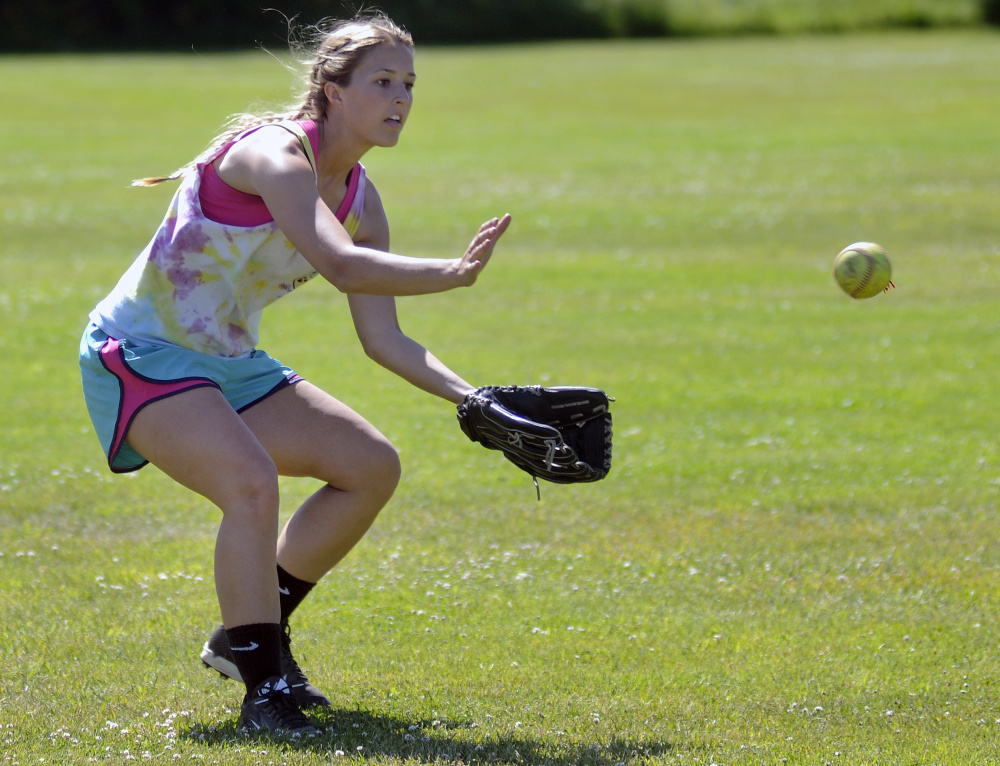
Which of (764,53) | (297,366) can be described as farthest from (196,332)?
(764,53)

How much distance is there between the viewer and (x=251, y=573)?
425 centimetres

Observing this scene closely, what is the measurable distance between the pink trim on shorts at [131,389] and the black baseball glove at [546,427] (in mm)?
924

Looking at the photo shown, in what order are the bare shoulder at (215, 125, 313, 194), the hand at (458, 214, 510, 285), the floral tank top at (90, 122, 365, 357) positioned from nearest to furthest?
the hand at (458, 214, 510, 285)
the bare shoulder at (215, 125, 313, 194)
the floral tank top at (90, 122, 365, 357)

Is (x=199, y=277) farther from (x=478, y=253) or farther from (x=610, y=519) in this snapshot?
(x=610, y=519)

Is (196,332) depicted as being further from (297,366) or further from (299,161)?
(297,366)

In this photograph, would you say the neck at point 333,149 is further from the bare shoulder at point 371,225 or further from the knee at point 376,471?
the knee at point 376,471

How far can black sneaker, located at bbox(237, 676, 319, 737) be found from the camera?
423cm

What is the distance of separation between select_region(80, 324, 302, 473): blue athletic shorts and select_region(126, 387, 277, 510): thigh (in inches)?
1.6

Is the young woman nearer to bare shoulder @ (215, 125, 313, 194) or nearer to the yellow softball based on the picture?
bare shoulder @ (215, 125, 313, 194)

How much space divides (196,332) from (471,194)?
1559 cm

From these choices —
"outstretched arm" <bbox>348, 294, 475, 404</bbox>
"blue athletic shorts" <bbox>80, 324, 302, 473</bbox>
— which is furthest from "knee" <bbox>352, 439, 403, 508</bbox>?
"blue athletic shorts" <bbox>80, 324, 302, 473</bbox>

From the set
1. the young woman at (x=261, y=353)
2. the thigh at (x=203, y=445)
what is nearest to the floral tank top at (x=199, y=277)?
the young woman at (x=261, y=353)

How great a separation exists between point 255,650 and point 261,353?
111 cm

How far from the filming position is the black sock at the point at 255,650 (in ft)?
14.0
